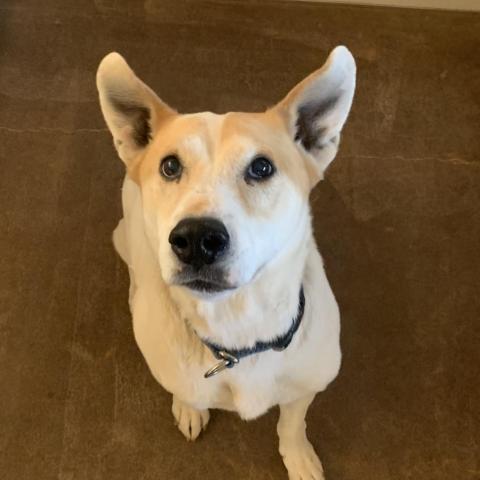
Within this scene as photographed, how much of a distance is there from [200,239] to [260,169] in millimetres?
245

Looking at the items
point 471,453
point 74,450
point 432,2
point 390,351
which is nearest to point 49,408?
point 74,450

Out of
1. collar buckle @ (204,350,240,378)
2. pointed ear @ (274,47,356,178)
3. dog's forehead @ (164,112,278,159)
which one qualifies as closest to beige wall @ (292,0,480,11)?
pointed ear @ (274,47,356,178)

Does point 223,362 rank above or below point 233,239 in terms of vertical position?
below

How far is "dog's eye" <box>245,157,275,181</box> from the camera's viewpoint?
1611 mm

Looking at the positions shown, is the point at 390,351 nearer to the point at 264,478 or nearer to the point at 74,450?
the point at 264,478

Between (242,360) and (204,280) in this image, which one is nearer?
(204,280)

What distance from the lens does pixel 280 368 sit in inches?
73.5

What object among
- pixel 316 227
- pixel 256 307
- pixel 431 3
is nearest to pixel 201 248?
pixel 256 307

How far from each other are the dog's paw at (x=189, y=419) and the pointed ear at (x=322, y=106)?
0.96 m

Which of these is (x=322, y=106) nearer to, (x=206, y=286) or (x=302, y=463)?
(x=206, y=286)

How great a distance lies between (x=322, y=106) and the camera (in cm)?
174

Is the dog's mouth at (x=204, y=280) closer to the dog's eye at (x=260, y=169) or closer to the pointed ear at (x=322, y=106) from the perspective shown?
the dog's eye at (x=260, y=169)

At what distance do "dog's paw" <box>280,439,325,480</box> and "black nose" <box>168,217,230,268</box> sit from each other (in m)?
1.05

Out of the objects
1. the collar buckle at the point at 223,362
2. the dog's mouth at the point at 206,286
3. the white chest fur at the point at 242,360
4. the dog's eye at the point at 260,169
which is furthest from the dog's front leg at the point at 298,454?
the dog's eye at the point at 260,169
